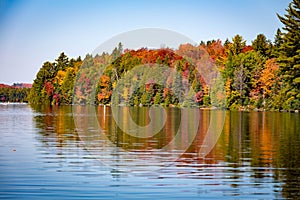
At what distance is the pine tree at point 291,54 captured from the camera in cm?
5831

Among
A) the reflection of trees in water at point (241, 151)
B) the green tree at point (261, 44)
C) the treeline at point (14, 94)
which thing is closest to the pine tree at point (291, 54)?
the green tree at point (261, 44)

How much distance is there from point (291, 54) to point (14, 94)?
4636 inches

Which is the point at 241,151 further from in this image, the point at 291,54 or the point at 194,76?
the point at 194,76

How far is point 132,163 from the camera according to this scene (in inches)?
654

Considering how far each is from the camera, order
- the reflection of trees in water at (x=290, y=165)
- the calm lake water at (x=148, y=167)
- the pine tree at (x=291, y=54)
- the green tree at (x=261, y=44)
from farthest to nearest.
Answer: the green tree at (x=261, y=44), the pine tree at (x=291, y=54), the reflection of trees in water at (x=290, y=165), the calm lake water at (x=148, y=167)

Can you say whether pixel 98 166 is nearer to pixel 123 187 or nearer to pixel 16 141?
pixel 123 187

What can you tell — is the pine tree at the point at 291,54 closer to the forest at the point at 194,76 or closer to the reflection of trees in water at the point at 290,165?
the forest at the point at 194,76

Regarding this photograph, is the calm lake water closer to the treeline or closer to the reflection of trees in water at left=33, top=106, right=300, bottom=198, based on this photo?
the reflection of trees in water at left=33, top=106, right=300, bottom=198

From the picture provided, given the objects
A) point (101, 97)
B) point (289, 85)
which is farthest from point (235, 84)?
point (101, 97)

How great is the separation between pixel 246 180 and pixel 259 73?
62488 millimetres

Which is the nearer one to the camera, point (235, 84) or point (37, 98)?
point (235, 84)

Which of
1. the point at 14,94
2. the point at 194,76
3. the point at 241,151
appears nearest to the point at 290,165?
the point at 241,151

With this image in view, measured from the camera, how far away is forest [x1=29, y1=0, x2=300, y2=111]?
6128 cm

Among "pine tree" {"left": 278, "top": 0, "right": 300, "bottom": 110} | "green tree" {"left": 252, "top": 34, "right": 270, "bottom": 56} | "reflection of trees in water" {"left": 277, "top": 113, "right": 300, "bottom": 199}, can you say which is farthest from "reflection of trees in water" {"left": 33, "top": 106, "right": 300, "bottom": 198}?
"green tree" {"left": 252, "top": 34, "right": 270, "bottom": 56}
